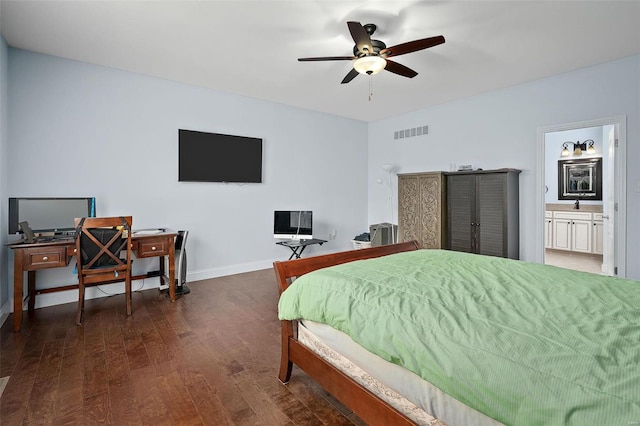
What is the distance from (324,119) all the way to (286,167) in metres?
1.26

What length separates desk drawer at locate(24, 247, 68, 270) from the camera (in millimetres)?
2875

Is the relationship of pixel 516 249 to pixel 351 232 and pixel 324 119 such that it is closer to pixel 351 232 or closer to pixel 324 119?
pixel 351 232

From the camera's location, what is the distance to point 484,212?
4.34 meters

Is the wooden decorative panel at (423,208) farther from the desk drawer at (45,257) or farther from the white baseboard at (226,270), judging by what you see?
the desk drawer at (45,257)

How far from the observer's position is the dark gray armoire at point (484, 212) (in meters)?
4.16

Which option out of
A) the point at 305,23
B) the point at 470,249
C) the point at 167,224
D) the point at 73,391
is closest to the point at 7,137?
the point at 167,224

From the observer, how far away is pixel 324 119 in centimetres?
577

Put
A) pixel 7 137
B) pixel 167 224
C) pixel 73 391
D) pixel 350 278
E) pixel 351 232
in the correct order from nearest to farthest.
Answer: pixel 350 278, pixel 73 391, pixel 7 137, pixel 167 224, pixel 351 232

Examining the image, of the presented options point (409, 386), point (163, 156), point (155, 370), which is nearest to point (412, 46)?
point (409, 386)

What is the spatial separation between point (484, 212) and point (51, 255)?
16.7ft

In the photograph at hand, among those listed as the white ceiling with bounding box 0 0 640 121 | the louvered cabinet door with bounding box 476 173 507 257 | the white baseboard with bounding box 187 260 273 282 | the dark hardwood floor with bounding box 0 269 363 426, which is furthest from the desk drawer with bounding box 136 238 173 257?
the louvered cabinet door with bounding box 476 173 507 257

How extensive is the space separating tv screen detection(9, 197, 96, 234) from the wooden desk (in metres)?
0.41

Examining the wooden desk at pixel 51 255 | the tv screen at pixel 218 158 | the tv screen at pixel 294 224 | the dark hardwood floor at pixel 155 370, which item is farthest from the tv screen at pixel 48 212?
the tv screen at pixel 294 224

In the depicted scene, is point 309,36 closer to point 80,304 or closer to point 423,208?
point 423,208
